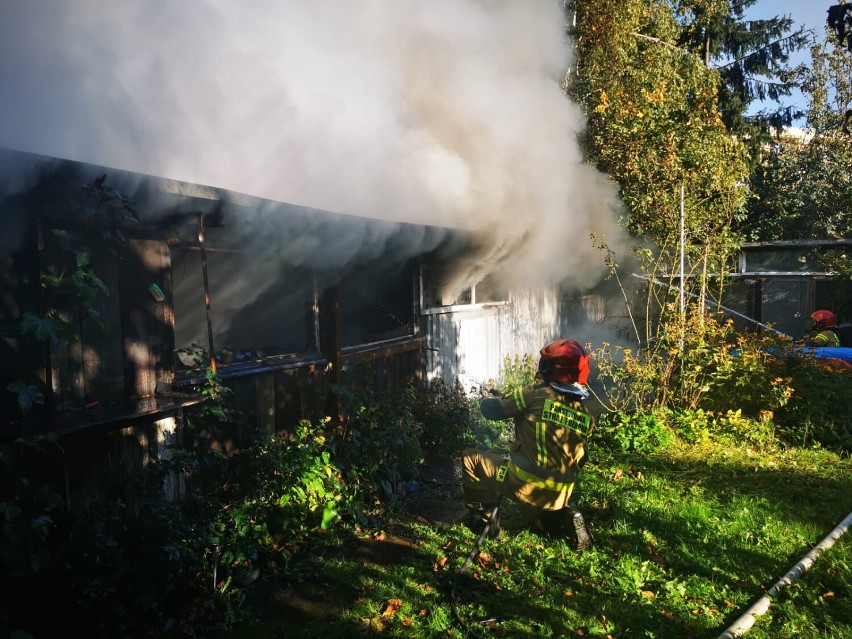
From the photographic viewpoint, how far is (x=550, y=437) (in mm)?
4461

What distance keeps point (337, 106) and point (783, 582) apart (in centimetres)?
647

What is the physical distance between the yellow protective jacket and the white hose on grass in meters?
1.34

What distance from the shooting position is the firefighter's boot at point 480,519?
488cm

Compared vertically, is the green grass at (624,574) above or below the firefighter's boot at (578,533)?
below

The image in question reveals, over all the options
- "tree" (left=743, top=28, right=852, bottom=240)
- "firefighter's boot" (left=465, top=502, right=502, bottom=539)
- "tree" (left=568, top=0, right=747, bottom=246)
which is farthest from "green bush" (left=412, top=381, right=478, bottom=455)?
"tree" (left=743, top=28, right=852, bottom=240)

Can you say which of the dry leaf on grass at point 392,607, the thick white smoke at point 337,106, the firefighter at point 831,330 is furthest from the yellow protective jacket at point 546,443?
the firefighter at point 831,330

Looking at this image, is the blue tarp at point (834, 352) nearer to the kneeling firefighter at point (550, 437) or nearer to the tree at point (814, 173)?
the kneeling firefighter at point (550, 437)

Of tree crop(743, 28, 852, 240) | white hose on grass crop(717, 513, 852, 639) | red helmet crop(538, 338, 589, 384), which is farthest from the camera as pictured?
tree crop(743, 28, 852, 240)

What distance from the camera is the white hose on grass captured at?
3.57 metres

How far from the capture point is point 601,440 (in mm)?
7523

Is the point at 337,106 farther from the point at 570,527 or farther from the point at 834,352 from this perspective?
the point at 834,352


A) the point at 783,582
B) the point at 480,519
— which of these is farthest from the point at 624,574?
the point at 480,519

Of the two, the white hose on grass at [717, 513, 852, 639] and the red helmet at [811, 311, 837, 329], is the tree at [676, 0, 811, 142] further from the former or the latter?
the white hose on grass at [717, 513, 852, 639]

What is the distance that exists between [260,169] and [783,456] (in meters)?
6.59
